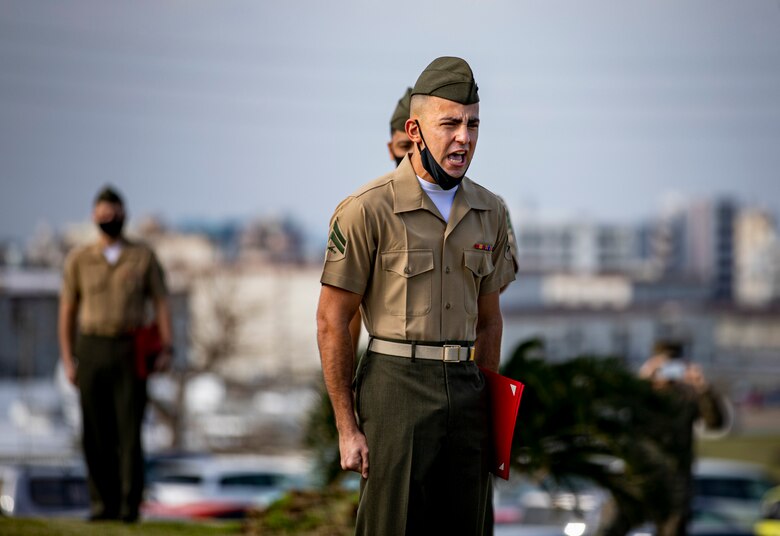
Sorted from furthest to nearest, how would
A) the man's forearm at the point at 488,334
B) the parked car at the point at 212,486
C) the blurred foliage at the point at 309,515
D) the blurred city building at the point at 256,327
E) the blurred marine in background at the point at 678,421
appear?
the blurred city building at the point at 256,327, the parked car at the point at 212,486, the blurred marine in background at the point at 678,421, the blurred foliage at the point at 309,515, the man's forearm at the point at 488,334

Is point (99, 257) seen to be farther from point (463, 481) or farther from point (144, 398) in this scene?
point (463, 481)

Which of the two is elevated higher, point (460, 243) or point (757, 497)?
point (460, 243)

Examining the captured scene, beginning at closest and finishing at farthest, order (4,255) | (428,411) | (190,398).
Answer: (428,411) < (190,398) < (4,255)

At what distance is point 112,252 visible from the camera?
912cm

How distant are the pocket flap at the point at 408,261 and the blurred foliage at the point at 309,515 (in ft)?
13.1

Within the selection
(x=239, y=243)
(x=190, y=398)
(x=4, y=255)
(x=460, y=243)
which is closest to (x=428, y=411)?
(x=460, y=243)

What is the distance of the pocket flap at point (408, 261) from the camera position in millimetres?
4879

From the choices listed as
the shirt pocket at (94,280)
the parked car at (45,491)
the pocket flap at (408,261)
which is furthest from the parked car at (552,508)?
the parked car at (45,491)

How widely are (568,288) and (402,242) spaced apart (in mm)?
178215

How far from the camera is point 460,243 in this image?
4.97m

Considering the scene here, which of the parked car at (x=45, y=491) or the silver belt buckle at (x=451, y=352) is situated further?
the parked car at (x=45, y=491)

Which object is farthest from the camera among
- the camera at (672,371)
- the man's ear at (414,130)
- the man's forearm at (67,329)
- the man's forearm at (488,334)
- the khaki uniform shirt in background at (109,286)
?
the camera at (672,371)

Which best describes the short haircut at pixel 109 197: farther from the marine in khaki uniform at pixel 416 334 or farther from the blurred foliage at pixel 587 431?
the marine in khaki uniform at pixel 416 334

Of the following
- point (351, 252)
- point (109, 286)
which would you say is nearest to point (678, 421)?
point (109, 286)
